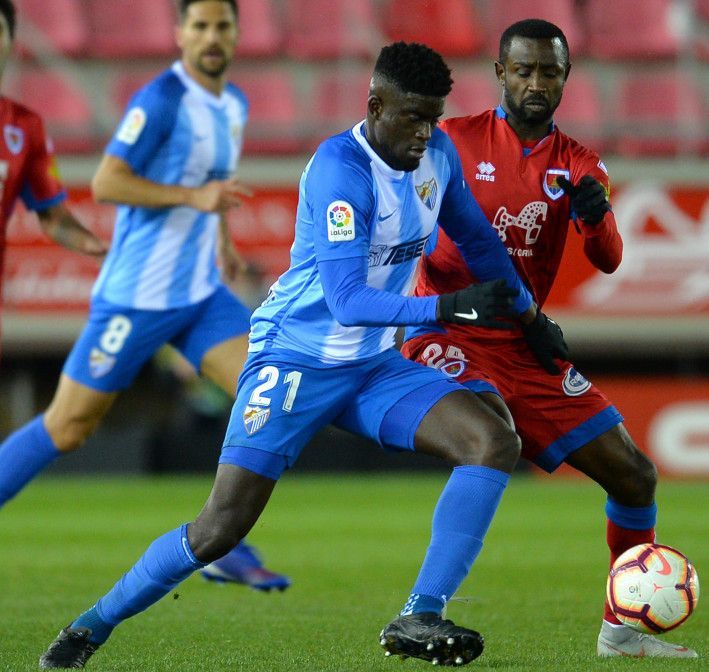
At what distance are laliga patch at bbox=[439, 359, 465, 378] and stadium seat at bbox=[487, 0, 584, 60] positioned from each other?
10668 millimetres

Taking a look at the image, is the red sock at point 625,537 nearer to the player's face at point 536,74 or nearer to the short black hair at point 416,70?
the player's face at point 536,74

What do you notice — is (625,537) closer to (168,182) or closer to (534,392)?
(534,392)

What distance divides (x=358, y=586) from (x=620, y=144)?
887 centimetres

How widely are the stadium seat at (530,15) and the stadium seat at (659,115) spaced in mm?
659

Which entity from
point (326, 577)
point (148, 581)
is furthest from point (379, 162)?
point (326, 577)

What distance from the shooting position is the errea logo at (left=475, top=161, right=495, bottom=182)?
5129 mm

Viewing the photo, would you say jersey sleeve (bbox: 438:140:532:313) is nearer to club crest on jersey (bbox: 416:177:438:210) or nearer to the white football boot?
club crest on jersey (bbox: 416:177:438:210)

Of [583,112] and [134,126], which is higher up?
[134,126]

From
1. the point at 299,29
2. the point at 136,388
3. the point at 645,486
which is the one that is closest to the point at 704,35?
the point at 299,29

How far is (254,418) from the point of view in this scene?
4504 mm

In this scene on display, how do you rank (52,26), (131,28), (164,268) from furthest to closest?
(131,28) → (52,26) → (164,268)

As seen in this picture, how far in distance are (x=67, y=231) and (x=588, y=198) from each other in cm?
283

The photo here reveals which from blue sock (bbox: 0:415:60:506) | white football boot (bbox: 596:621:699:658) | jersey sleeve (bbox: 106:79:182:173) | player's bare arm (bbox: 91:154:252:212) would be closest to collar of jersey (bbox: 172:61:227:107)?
jersey sleeve (bbox: 106:79:182:173)

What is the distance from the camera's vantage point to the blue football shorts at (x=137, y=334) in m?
6.47
